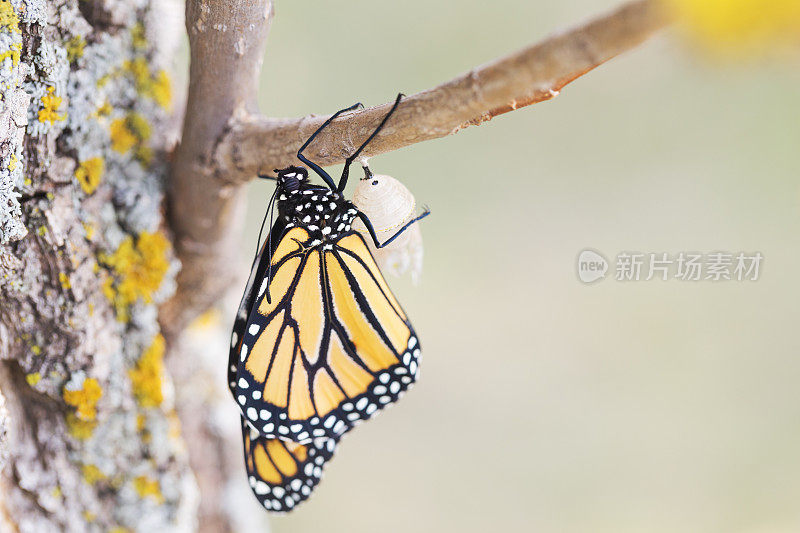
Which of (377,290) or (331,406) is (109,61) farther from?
(331,406)

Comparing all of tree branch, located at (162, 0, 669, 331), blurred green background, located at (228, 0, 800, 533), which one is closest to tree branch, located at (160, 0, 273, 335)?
tree branch, located at (162, 0, 669, 331)

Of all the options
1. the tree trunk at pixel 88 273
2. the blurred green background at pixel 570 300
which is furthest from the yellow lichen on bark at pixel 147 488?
the blurred green background at pixel 570 300

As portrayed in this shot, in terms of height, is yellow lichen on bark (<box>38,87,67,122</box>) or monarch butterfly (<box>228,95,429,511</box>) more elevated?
yellow lichen on bark (<box>38,87,67,122</box>)

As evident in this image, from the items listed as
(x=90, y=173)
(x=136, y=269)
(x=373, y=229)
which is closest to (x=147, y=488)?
(x=136, y=269)

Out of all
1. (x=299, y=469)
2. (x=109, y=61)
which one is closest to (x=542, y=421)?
(x=299, y=469)

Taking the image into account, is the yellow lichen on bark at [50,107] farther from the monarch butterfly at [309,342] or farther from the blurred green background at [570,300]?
the blurred green background at [570,300]

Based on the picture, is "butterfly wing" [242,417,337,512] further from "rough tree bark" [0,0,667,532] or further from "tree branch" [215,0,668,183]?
"tree branch" [215,0,668,183]
